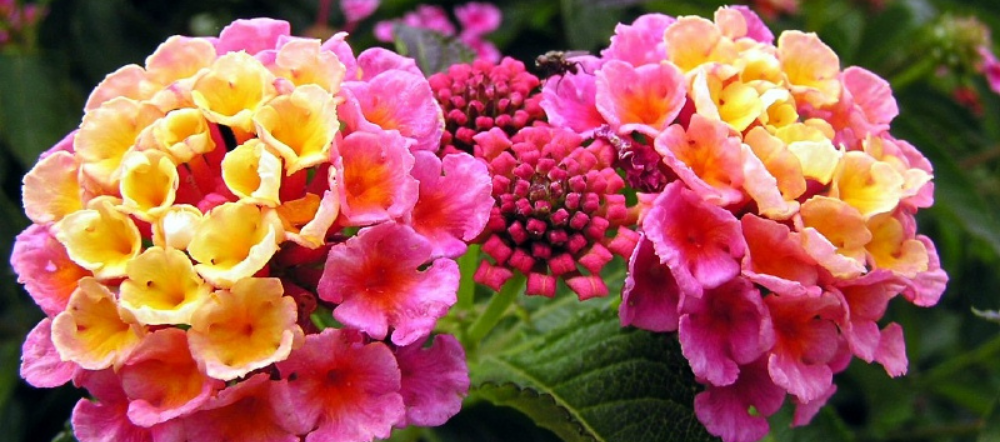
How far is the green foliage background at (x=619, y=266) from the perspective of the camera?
4.30 ft

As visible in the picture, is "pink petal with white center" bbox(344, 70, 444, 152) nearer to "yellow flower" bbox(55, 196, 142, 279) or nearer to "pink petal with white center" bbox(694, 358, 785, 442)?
"yellow flower" bbox(55, 196, 142, 279)

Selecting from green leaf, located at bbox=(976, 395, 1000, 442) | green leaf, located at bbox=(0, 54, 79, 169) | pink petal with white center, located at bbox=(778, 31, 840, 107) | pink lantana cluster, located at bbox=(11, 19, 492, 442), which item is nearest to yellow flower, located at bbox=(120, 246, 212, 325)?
pink lantana cluster, located at bbox=(11, 19, 492, 442)

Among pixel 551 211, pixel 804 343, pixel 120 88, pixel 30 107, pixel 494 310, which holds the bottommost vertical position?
pixel 30 107

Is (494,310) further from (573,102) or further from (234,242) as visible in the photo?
(234,242)

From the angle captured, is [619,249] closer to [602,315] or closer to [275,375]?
[602,315]

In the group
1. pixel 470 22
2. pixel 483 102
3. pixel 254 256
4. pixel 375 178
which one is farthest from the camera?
pixel 470 22

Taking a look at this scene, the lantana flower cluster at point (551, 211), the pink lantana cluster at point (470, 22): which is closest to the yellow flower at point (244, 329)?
the lantana flower cluster at point (551, 211)

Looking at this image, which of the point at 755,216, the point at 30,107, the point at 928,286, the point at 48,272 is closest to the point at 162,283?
the point at 48,272

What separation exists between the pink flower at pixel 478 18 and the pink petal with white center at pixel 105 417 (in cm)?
126

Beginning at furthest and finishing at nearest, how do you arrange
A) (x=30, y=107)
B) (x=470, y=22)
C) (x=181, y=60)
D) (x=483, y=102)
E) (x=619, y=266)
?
(x=470, y=22)
(x=30, y=107)
(x=619, y=266)
(x=483, y=102)
(x=181, y=60)

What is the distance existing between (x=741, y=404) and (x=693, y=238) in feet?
0.71

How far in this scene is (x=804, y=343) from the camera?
3.45ft

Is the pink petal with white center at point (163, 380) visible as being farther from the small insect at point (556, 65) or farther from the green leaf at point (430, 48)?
the green leaf at point (430, 48)

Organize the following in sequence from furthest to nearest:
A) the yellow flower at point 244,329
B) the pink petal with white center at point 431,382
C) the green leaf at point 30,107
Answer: the green leaf at point 30,107
the pink petal with white center at point 431,382
the yellow flower at point 244,329
